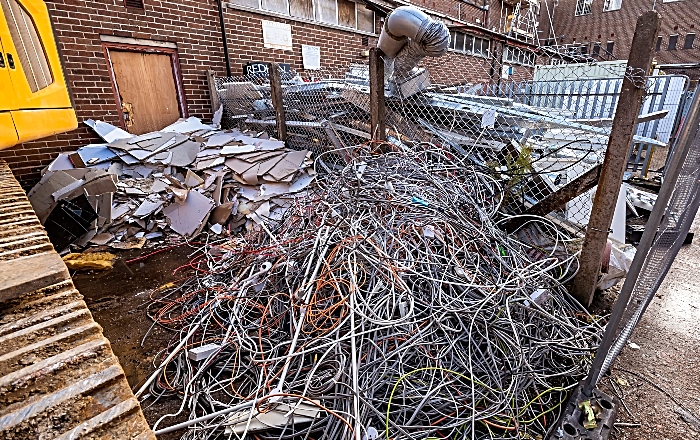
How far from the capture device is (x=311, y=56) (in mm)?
8766

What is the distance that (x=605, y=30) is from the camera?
25609mm

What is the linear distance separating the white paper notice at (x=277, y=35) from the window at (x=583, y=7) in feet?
95.5

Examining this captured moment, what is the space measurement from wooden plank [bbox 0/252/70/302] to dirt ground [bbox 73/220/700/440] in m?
1.11

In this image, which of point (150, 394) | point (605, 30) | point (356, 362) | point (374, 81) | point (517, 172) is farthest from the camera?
point (605, 30)

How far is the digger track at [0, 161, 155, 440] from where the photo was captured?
876 millimetres

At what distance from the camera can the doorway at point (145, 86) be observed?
6.15 meters

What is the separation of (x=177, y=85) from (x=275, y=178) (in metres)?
3.58

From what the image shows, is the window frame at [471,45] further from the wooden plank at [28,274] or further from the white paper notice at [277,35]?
the wooden plank at [28,274]

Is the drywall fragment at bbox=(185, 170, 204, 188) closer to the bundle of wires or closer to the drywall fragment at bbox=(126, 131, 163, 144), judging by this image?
the drywall fragment at bbox=(126, 131, 163, 144)

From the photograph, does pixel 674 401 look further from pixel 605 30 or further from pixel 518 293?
pixel 605 30

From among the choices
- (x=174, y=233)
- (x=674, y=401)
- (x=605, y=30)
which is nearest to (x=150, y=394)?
(x=174, y=233)

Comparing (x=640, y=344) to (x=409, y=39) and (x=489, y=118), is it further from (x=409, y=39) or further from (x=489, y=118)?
(x=409, y=39)

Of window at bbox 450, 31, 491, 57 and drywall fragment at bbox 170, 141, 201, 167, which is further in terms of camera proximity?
window at bbox 450, 31, 491, 57

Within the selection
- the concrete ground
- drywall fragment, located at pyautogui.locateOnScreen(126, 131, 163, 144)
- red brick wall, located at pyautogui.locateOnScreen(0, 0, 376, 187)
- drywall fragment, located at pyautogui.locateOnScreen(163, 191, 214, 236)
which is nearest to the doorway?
red brick wall, located at pyautogui.locateOnScreen(0, 0, 376, 187)
